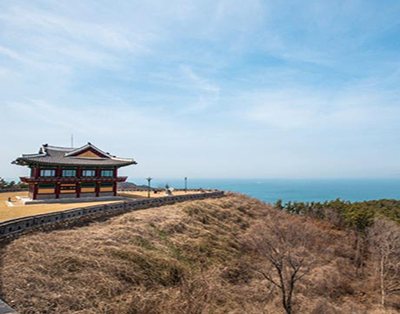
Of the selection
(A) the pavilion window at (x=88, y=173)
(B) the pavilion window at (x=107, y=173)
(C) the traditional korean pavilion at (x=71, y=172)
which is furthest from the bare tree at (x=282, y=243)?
(A) the pavilion window at (x=88, y=173)

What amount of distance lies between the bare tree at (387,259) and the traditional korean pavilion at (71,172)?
107 feet

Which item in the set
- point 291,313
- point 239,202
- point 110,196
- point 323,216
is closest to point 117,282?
point 291,313

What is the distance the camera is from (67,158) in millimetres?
31125

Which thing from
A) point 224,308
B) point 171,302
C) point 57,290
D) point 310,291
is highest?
point 57,290

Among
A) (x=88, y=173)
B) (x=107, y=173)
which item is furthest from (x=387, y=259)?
(x=88, y=173)

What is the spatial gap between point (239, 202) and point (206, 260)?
2402 cm

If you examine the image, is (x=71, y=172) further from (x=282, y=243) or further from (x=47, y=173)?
(x=282, y=243)

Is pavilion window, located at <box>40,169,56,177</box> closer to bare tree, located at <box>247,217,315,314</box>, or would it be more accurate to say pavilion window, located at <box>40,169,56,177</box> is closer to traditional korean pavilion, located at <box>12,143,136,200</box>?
traditional korean pavilion, located at <box>12,143,136,200</box>

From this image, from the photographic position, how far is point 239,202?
43844 millimetres

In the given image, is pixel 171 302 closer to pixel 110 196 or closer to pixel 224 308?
pixel 224 308

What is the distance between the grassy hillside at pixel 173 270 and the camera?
1096cm

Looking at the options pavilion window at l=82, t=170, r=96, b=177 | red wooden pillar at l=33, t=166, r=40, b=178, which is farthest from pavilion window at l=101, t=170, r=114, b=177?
red wooden pillar at l=33, t=166, r=40, b=178

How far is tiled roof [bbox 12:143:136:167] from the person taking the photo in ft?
88.8

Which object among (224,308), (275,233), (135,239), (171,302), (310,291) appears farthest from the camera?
(275,233)
